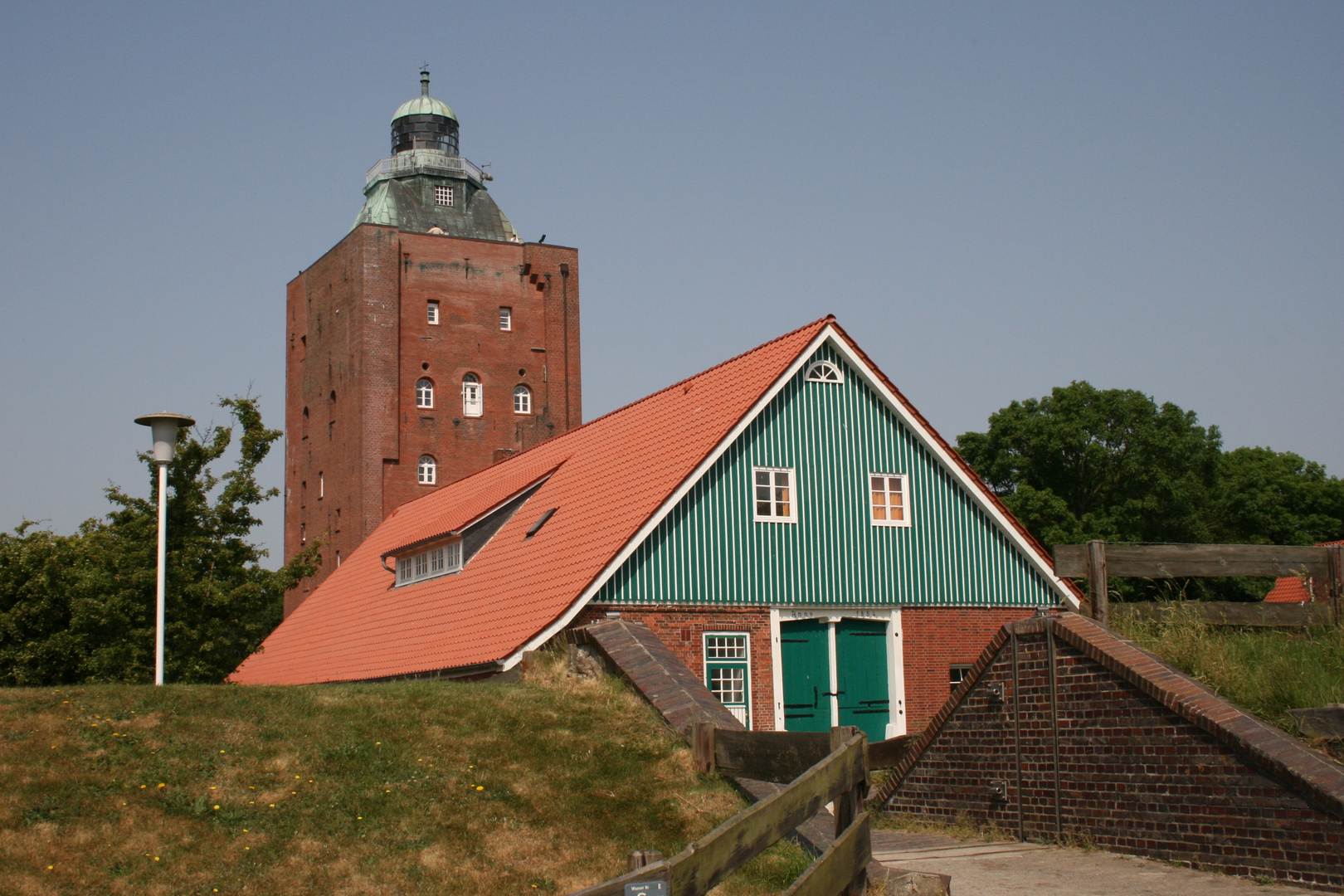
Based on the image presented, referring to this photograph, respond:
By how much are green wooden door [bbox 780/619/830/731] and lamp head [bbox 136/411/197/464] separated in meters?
9.61

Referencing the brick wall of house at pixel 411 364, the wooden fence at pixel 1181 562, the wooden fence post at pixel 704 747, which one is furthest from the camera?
the brick wall of house at pixel 411 364

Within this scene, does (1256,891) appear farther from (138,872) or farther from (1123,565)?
(138,872)

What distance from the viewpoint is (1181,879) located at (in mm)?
11602

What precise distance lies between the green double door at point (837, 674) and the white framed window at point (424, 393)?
42601 mm

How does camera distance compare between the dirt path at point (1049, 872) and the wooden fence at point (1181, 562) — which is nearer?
the dirt path at point (1049, 872)

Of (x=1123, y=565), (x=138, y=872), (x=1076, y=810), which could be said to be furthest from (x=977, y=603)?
(x=138, y=872)

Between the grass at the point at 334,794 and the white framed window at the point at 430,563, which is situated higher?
the white framed window at the point at 430,563

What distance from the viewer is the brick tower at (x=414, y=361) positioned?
Result: 61000 mm

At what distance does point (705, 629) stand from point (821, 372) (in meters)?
4.93

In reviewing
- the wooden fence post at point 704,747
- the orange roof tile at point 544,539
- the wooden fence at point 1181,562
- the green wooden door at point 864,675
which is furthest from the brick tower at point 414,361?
the wooden fence at point 1181,562

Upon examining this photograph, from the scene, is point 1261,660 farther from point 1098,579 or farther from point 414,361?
point 414,361

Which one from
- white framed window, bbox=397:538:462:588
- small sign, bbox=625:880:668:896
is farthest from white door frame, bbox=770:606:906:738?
small sign, bbox=625:880:668:896

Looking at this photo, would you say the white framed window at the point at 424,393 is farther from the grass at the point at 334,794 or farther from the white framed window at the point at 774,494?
the grass at the point at 334,794

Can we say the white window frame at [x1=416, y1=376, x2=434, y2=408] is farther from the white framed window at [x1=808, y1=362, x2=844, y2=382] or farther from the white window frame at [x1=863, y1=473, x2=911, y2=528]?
the white window frame at [x1=863, y1=473, x2=911, y2=528]
